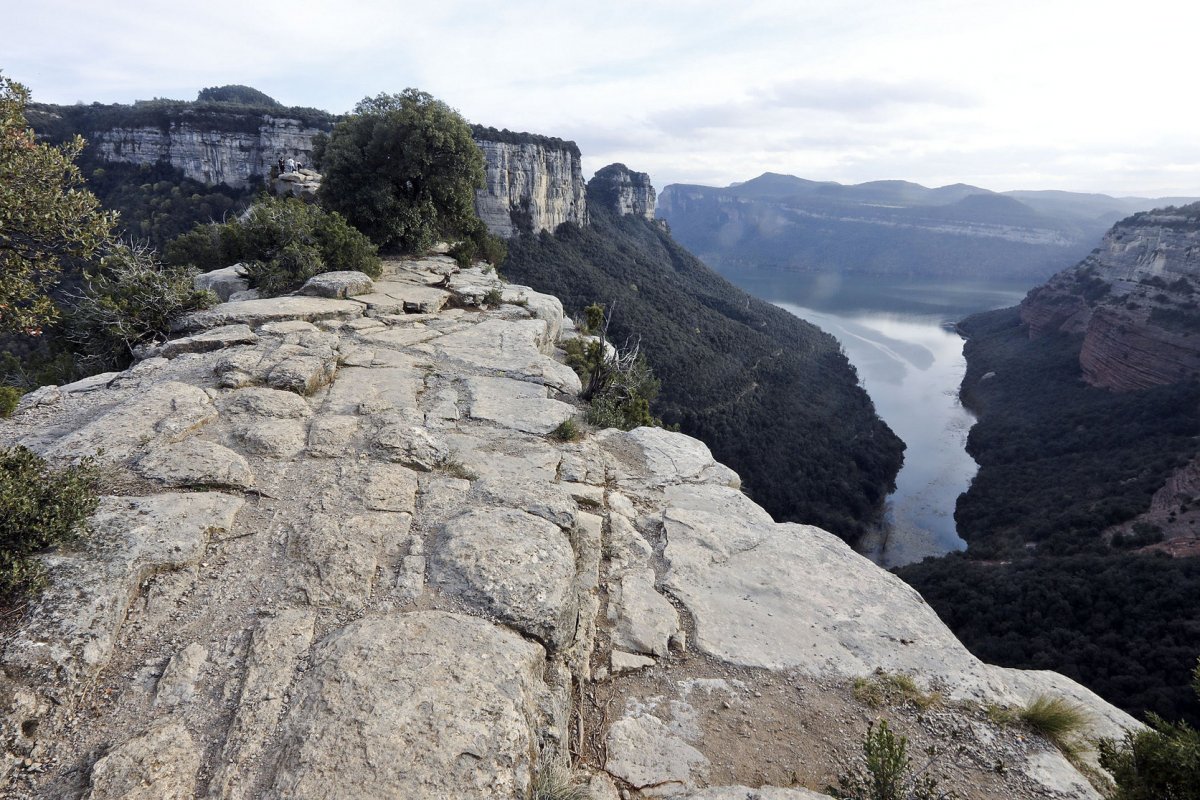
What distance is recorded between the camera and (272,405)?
546 centimetres

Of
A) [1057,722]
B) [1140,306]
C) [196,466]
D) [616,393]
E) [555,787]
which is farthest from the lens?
[1140,306]

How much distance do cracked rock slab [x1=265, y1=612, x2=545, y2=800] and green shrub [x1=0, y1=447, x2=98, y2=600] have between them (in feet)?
5.09

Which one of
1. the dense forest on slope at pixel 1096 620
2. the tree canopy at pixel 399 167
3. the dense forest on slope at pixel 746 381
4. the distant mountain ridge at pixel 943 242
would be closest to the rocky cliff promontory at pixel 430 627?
the tree canopy at pixel 399 167

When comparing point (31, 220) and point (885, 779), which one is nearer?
point (885, 779)

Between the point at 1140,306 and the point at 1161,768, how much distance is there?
220 feet

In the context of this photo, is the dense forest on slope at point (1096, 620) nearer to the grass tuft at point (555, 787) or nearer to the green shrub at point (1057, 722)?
the green shrub at point (1057, 722)

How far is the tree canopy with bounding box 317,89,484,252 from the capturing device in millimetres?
11789

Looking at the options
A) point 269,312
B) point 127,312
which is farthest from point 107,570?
point 127,312

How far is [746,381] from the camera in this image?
1720 inches

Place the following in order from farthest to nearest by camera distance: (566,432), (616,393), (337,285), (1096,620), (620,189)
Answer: (620,189)
(1096,620)
(337,285)
(616,393)
(566,432)

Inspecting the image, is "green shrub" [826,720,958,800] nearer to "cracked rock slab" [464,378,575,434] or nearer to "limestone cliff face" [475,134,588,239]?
"cracked rock slab" [464,378,575,434]

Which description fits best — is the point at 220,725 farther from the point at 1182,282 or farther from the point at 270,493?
the point at 1182,282

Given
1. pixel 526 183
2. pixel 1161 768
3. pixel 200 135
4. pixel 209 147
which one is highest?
pixel 200 135

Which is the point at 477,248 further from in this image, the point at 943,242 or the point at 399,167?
the point at 943,242
